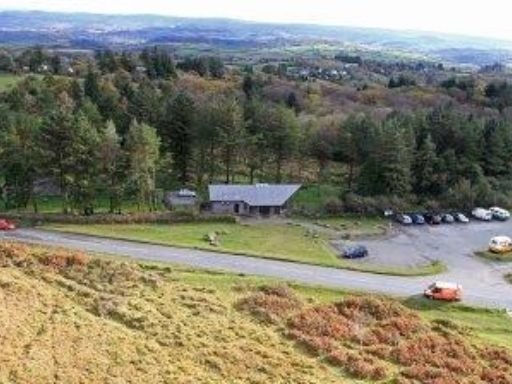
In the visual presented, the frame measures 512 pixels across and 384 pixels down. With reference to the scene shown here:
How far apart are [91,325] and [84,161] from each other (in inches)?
1372

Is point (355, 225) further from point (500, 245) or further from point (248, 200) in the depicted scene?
point (500, 245)

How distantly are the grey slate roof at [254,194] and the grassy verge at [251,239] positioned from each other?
211 inches

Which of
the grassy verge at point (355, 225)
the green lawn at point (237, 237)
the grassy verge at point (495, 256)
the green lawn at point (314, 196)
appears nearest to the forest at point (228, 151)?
the green lawn at point (314, 196)

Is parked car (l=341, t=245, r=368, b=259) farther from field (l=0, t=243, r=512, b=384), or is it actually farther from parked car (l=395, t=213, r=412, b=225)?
parked car (l=395, t=213, r=412, b=225)

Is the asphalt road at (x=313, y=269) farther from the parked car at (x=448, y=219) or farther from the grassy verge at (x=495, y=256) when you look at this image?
the parked car at (x=448, y=219)

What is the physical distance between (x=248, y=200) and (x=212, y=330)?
119ft

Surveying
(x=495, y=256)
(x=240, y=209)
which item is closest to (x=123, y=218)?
(x=240, y=209)

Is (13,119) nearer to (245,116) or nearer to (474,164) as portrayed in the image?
(245,116)

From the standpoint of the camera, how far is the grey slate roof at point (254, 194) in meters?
72.0

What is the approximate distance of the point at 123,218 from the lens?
207ft

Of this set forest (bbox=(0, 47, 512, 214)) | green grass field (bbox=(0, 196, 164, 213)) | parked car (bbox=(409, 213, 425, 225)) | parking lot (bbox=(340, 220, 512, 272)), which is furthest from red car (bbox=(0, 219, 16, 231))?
→ parked car (bbox=(409, 213, 425, 225))

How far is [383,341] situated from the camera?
38250 millimetres

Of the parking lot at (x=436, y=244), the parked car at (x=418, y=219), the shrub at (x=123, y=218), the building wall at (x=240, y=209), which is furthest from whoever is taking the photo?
the parked car at (x=418, y=219)

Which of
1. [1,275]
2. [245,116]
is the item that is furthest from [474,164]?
[1,275]
